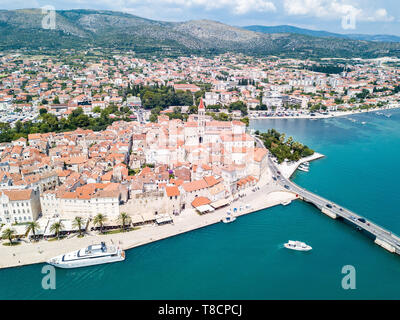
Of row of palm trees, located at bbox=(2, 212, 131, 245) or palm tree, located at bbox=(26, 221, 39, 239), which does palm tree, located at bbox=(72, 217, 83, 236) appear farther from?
palm tree, located at bbox=(26, 221, 39, 239)

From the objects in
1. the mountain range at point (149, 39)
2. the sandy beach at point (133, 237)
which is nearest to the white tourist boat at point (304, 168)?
the sandy beach at point (133, 237)

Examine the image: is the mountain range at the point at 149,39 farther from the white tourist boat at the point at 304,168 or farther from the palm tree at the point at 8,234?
the palm tree at the point at 8,234

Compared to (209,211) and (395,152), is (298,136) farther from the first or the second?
(209,211)

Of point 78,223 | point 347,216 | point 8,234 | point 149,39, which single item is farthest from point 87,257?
point 149,39

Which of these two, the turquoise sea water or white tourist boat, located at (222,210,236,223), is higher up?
white tourist boat, located at (222,210,236,223)

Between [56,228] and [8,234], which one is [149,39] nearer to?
[56,228]

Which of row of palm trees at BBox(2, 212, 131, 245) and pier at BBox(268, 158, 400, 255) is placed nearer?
row of palm trees at BBox(2, 212, 131, 245)

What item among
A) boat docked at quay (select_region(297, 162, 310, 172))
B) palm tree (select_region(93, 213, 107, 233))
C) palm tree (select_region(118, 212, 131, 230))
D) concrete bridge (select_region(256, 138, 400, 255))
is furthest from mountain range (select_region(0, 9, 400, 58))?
concrete bridge (select_region(256, 138, 400, 255))
